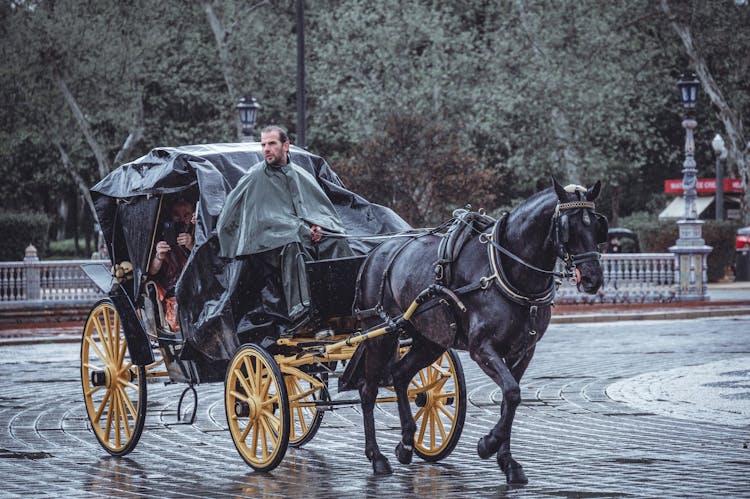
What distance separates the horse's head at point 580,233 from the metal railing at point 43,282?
19.5 m

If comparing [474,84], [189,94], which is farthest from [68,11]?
[474,84]

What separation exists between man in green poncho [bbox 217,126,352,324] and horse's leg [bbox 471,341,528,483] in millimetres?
1518

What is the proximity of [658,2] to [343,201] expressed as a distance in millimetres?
29297

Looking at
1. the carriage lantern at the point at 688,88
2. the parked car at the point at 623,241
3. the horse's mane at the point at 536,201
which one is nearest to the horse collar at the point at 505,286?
the horse's mane at the point at 536,201

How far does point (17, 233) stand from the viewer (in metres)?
35.5

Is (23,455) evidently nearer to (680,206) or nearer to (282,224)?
(282,224)

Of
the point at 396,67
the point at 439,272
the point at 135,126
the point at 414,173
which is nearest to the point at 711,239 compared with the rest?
the point at 396,67

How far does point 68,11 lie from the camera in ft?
121

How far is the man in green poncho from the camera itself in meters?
8.76

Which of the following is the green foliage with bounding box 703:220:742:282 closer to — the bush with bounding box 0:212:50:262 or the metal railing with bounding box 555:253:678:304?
the metal railing with bounding box 555:253:678:304

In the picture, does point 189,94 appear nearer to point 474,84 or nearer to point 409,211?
point 474,84

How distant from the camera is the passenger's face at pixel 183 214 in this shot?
33.1 ft

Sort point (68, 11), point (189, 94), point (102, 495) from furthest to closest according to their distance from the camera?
1. point (189, 94)
2. point (68, 11)
3. point (102, 495)

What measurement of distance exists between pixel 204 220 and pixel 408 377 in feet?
6.05
